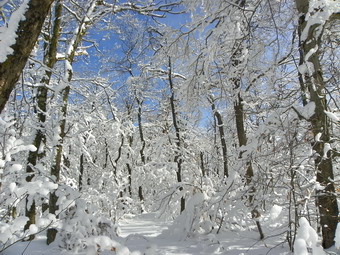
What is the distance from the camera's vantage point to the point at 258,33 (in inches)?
185

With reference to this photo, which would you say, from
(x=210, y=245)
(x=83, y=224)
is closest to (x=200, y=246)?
(x=210, y=245)

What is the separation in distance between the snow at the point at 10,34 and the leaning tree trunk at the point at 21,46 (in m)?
0.02

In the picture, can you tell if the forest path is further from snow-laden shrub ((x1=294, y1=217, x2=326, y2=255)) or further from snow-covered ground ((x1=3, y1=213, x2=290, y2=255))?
snow-laden shrub ((x1=294, y1=217, x2=326, y2=255))

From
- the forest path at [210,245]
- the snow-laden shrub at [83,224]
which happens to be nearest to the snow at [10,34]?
the snow-laden shrub at [83,224]

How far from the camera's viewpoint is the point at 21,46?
165cm

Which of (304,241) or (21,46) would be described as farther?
(21,46)

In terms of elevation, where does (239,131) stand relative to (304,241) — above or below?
above

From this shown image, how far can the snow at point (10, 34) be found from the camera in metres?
1.55

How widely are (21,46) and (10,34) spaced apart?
0.09 m

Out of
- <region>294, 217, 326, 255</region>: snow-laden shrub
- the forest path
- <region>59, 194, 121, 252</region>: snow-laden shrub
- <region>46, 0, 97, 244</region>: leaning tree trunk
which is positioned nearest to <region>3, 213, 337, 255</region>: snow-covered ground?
the forest path

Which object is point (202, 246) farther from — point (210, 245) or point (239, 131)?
point (239, 131)

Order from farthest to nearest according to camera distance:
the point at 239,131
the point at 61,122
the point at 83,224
→ the point at 239,131, the point at 61,122, the point at 83,224

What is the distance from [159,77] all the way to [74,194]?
6452 millimetres

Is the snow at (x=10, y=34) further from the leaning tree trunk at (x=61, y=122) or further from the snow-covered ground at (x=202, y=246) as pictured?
the leaning tree trunk at (x=61, y=122)
